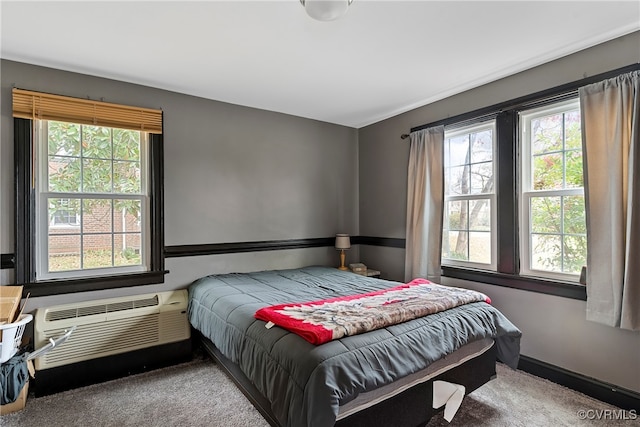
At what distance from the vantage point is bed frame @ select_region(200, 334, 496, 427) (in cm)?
157

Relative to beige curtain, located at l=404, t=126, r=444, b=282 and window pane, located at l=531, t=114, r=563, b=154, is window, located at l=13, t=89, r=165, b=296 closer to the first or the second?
beige curtain, located at l=404, t=126, r=444, b=282

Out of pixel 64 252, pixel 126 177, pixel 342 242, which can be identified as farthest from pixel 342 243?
pixel 64 252

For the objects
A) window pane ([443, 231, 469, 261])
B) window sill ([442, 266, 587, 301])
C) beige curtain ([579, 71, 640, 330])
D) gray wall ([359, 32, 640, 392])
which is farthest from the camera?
window pane ([443, 231, 469, 261])

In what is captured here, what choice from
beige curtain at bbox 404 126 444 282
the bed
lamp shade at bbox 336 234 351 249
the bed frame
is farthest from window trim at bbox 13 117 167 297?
beige curtain at bbox 404 126 444 282

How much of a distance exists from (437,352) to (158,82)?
10.0ft

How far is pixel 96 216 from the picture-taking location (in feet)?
9.23

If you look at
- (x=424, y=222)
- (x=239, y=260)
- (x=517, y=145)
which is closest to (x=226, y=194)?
(x=239, y=260)

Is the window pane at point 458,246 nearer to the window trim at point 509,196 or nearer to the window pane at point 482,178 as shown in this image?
the window trim at point 509,196

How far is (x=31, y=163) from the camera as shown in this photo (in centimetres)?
251

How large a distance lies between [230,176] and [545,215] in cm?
287

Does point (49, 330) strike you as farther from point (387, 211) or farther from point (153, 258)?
point (387, 211)

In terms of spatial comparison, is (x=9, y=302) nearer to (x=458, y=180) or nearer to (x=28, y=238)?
(x=28, y=238)

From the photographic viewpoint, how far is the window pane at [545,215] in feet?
8.29

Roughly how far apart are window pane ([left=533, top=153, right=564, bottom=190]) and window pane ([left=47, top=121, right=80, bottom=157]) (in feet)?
12.4
